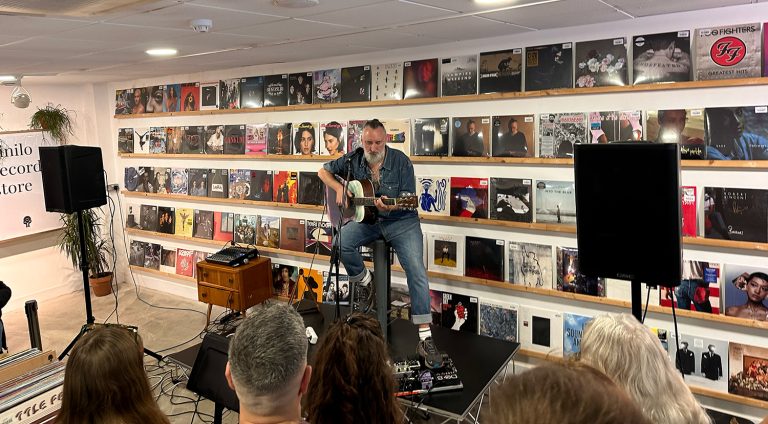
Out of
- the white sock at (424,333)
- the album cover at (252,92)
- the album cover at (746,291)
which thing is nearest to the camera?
the album cover at (746,291)

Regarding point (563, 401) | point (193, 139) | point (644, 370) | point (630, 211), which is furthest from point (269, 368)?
point (193, 139)

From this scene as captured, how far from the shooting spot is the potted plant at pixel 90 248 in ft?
19.4

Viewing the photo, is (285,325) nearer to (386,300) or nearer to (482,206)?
(386,300)

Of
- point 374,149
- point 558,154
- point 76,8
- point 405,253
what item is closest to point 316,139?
point 374,149

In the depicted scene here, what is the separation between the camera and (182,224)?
5758 millimetres

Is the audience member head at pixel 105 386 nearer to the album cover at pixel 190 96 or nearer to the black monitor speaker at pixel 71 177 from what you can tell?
the black monitor speaker at pixel 71 177

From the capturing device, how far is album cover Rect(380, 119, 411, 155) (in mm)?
4105

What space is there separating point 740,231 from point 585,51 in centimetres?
141

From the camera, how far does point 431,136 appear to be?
3.99m

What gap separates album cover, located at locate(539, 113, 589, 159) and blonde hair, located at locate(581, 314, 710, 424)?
194 centimetres

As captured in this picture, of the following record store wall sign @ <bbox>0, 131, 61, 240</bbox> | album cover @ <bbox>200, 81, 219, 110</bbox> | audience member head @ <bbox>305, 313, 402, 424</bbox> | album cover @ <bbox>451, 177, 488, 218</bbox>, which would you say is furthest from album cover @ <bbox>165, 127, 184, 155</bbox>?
audience member head @ <bbox>305, 313, 402, 424</bbox>

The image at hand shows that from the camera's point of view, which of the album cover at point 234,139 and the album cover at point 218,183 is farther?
the album cover at point 218,183

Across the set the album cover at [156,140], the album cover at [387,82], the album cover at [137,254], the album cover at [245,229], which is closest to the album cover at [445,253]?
the album cover at [387,82]

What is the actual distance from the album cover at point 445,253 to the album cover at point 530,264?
0.39 m
